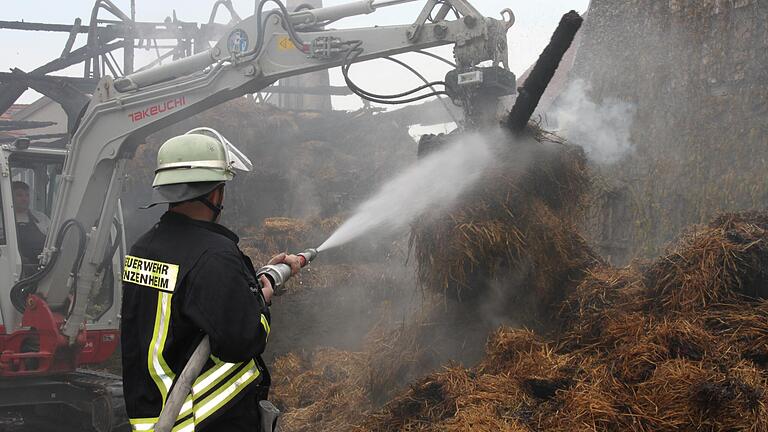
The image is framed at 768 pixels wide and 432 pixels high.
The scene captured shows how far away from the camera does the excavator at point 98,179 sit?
→ 708 cm

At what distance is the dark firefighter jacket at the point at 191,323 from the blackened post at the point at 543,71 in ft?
12.3

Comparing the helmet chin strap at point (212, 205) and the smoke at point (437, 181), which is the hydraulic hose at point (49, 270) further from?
the helmet chin strap at point (212, 205)

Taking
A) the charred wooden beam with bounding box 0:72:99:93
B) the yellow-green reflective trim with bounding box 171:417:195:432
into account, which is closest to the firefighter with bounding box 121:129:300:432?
the yellow-green reflective trim with bounding box 171:417:195:432

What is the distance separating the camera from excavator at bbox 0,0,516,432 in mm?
7082

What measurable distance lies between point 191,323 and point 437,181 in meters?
4.03

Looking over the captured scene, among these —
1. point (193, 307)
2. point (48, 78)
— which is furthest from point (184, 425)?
point (48, 78)

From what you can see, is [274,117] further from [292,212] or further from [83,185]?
[83,185]

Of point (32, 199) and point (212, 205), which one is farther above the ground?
point (212, 205)

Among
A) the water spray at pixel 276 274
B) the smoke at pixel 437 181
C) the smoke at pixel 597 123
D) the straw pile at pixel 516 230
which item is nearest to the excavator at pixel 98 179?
the smoke at pixel 437 181

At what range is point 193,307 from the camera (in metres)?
2.71

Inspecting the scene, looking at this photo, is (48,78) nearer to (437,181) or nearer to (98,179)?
(98,179)

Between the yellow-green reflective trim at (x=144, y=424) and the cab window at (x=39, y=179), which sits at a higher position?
the cab window at (x=39, y=179)

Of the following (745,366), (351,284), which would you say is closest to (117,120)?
(351,284)

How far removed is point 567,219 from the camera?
21.6ft
